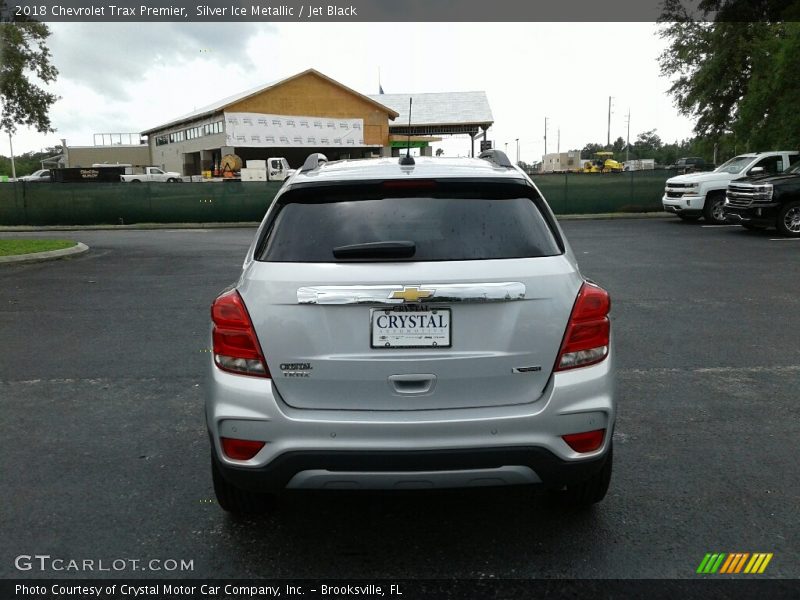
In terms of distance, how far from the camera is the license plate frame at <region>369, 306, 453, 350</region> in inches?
118

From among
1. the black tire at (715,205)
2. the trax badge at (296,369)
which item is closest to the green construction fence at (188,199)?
the black tire at (715,205)

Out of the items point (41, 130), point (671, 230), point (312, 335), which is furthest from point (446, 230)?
point (41, 130)

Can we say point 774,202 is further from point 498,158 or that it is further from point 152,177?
point 152,177

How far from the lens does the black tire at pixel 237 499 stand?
3461 mm

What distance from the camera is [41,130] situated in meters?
22.4

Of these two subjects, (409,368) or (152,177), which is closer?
(409,368)

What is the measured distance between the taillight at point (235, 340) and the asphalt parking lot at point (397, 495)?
2.81ft

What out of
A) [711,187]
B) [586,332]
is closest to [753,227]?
[711,187]

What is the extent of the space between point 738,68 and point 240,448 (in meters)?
30.3

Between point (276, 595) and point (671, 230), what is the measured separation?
19317 millimetres

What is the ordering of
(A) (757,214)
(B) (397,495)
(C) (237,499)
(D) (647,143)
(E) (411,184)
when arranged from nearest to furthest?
(E) (411,184) < (C) (237,499) < (B) (397,495) < (A) (757,214) < (D) (647,143)

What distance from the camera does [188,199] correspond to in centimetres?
2775

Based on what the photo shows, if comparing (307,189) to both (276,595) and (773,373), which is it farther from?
(773,373)

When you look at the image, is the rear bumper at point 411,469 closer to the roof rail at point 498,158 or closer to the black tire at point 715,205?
the roof rail at point 498,158
